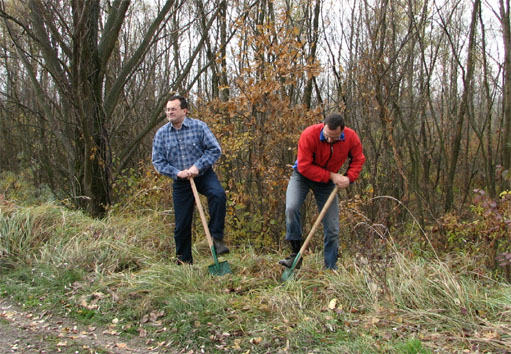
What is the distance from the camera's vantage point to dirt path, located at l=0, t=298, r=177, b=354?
3.42 metres

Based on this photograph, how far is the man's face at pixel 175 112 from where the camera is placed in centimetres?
493

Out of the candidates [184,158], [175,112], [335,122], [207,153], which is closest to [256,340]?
[335,122]

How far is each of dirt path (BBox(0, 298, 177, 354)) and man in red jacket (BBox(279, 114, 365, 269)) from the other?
5.51ft

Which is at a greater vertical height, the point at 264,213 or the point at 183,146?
the point at 183,146

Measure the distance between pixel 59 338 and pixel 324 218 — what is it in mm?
2700

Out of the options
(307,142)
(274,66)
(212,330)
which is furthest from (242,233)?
(212,330)

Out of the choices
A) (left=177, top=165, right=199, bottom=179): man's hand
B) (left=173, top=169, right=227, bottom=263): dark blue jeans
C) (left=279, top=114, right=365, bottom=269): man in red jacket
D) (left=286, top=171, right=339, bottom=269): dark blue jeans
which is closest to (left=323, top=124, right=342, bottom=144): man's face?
(left=279, top=114, right=365, bottom=269): man in red jacket

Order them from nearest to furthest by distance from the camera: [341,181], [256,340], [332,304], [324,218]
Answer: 1. [256,340]
2. [332,304]
3. [341,181]
4. [324,218]

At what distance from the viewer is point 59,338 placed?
361 cm

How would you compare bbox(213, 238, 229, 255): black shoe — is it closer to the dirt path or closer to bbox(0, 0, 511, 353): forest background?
bbox(0, 0, 511, 353): forest background

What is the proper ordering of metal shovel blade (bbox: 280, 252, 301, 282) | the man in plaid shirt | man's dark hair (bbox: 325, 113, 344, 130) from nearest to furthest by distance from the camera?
man's dark hair (bbox: 325, 113, 344, 130)
metal shovel blade (bbox: 280, 252, 301, 282)
the man in plaid shirt

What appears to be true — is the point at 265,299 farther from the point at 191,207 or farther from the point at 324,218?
the point at 191,207

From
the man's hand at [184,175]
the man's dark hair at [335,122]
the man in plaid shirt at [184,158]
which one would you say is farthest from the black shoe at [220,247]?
the man's dark hair at [335,122]

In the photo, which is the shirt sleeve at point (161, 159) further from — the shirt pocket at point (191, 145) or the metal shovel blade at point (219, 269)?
the metal shovel blade at point (219, 269)
